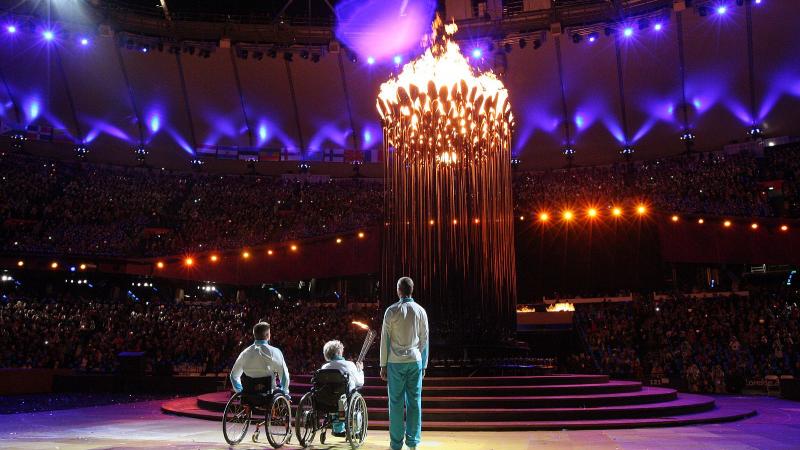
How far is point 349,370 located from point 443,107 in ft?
14.7

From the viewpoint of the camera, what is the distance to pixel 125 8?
2522 centimetres

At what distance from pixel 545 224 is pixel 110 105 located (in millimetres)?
20316

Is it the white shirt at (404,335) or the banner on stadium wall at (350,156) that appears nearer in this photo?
the white shirt at (404,335)

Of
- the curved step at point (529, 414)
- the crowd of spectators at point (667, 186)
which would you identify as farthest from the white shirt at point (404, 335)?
the crowd of spectators at point (667, 186)

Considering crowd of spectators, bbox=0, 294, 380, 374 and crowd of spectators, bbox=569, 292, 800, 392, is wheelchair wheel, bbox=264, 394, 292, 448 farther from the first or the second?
crowd of spectators, bbox=569, 292, 800, 392

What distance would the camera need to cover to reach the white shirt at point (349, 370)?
6.39 meters

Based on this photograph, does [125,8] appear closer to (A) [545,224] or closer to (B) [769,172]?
(A) [545,224]

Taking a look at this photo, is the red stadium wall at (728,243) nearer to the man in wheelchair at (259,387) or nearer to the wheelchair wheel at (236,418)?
the man in wheelchair at (259,387)

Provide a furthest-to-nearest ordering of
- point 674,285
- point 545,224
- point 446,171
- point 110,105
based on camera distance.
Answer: point 110,105 < point 545,224 < point 674,285 < point 446,171

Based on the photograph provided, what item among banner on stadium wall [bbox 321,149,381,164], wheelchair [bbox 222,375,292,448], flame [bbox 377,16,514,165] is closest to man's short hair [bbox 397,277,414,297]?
wheelchair [bbox 222,375,292,448]

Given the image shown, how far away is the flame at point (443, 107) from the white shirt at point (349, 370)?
432 cm

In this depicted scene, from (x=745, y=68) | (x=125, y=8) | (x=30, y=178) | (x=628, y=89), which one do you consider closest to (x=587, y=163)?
(x=628, y=89)

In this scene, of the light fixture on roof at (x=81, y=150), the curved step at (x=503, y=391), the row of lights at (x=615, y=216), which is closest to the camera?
the curved step at (x=503, y=391)

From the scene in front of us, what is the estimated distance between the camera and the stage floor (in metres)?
6.43
